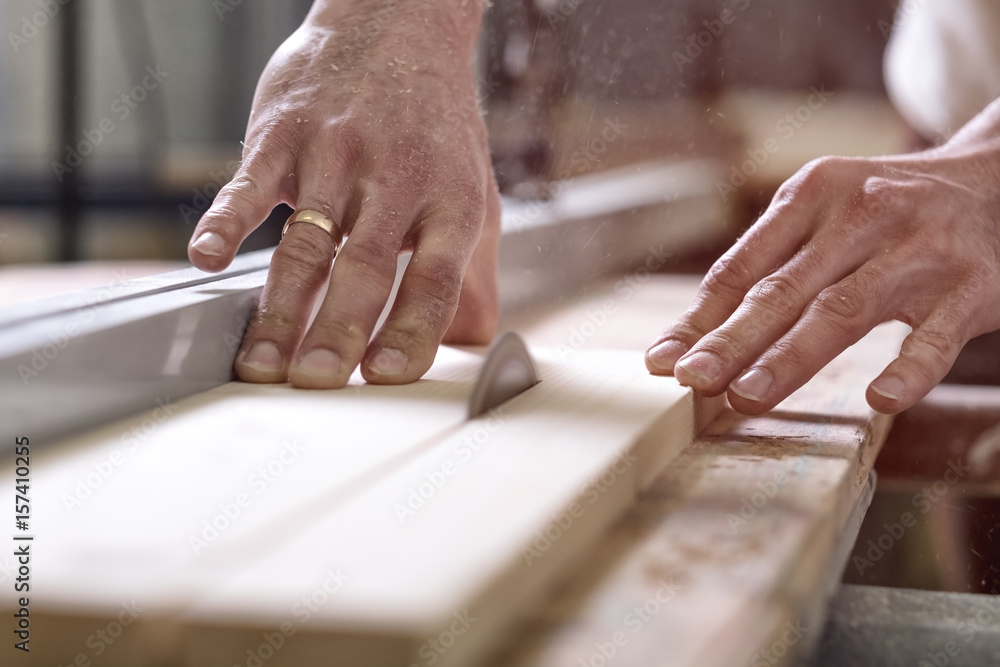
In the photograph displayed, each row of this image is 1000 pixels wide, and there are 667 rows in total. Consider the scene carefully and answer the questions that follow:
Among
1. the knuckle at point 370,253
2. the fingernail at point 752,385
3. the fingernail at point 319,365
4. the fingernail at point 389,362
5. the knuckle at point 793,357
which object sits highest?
the knuckle at point 370,253

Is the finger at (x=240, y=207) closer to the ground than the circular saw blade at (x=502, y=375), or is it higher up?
higher up

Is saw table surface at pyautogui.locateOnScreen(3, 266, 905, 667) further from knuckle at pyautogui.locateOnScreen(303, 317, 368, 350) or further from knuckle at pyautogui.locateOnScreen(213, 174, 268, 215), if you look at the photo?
knuckle at pyautogui.locateOnScreen(213, 174, 268, 215)

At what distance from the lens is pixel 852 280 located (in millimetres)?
868

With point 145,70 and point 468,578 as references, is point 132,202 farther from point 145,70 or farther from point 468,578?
point 468,578

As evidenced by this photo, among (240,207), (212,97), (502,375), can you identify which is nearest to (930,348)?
(502,375)

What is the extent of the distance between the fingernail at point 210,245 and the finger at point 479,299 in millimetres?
280

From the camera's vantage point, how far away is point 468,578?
15.4 inches

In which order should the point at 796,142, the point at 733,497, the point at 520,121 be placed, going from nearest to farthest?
1. the point at 733,497
2. the point at 520,121
3. the point at 796,142

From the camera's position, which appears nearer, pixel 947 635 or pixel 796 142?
pixel 947 635

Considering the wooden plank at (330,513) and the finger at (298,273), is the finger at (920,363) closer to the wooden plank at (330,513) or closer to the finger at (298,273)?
the wooden plank at (330,513)

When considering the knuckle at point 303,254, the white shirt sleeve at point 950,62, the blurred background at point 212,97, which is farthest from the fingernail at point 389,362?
the blurred background at point 212,97

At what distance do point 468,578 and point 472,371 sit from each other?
0.47 meters

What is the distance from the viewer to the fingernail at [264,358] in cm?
77

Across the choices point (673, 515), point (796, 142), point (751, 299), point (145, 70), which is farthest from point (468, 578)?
point (796, 142)
